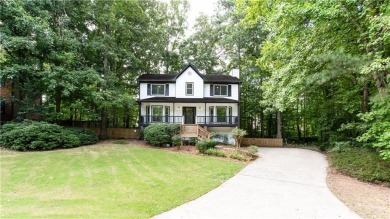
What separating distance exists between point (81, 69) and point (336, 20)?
20003 millimetres

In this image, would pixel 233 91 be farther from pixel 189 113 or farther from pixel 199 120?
pixel 189 113

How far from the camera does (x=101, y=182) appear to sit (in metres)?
8.70

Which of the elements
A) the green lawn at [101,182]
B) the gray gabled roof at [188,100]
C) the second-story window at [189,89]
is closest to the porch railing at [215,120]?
the gray gabled roof at [188,100]

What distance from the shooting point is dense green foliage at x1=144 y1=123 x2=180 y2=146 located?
18297mm

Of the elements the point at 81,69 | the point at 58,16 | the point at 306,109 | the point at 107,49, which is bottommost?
the point at 306,109

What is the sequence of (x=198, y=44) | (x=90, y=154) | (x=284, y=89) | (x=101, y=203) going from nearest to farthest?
(x=101, y=203) < (x=284, y=89) < (x=90, y=154) < (x=198, y=44)

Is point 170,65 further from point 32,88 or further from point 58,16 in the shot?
point 32,88

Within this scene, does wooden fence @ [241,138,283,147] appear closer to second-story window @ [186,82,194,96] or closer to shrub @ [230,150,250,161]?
second-story window @ [186,82,194,96]

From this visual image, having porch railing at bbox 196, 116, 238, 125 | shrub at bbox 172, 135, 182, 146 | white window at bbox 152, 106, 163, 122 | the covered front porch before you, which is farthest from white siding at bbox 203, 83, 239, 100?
shrub at bbox 172, 135, 182, 146

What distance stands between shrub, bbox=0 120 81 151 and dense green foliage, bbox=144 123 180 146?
5.69 meters

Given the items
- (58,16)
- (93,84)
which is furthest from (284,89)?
(58,16)

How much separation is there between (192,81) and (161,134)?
26.9ft

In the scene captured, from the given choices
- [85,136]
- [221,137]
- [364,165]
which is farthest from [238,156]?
[85,136]

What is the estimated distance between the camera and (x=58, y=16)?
1950cm
